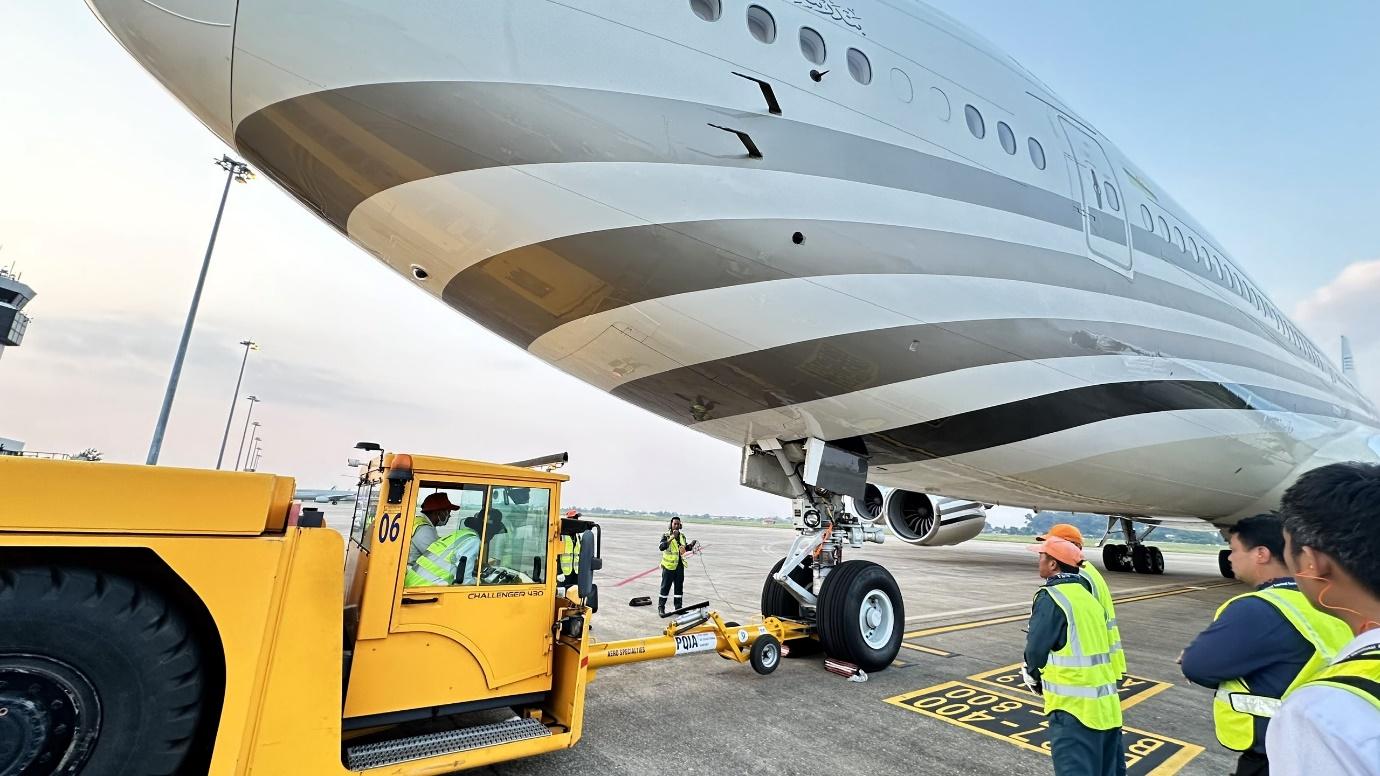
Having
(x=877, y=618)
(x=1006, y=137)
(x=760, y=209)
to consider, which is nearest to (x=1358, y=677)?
(x=760, y=209)

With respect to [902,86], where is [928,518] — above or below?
below

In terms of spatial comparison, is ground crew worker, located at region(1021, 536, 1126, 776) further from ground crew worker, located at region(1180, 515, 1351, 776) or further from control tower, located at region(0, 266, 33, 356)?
control tower, located at region(0, 266, 33, 356)

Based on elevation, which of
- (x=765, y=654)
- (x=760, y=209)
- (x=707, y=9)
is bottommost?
(x=765, y=654)

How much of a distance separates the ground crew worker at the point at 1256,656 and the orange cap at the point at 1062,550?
754 millimetres

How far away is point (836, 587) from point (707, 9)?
14.8 feet

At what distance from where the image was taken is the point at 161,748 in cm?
253

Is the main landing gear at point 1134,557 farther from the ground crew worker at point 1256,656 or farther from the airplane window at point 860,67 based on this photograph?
the ground crew worker at point 1256,656

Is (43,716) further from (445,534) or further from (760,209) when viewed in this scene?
(760,209)

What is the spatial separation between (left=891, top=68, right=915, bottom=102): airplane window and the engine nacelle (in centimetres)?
554

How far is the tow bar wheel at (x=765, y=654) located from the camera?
5.40 metres

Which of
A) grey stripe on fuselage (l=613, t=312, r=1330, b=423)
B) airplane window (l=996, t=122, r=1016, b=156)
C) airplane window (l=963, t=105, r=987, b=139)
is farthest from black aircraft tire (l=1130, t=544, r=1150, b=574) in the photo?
airplane window (l=963, t=105, r=987, b=139)

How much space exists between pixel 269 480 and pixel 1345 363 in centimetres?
3037

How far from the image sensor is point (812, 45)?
3.84 m

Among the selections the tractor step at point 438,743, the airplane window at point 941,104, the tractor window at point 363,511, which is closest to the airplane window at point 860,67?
the airplane window at point 941,104
